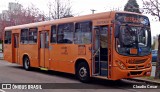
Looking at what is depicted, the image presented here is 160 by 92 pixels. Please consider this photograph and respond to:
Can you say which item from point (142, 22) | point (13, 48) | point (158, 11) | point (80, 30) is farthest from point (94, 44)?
point (13, 48)

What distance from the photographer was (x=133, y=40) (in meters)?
12.2

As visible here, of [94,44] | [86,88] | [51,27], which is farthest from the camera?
[51,27]

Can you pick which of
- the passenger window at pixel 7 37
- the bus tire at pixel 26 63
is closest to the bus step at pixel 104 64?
the bus tire at pixel 26 63

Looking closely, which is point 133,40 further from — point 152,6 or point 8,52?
point 8,52

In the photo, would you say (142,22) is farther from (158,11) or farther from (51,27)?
(51,27)

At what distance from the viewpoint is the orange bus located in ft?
38.7

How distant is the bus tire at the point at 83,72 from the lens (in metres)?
13.0

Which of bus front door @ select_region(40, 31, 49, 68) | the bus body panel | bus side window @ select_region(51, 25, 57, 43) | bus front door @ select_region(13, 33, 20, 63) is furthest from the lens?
the bus body panel

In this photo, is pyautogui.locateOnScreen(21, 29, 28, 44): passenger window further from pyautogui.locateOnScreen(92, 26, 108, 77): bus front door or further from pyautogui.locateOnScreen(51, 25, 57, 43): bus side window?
pyautogui.locateOnScreen(92, 26, 108, 77): bus front door

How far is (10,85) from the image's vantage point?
11.9 metres

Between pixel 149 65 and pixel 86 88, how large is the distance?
3039mm

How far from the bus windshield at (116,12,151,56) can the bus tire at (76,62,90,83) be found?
1970 mm

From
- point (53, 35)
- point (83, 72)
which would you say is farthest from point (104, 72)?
point (53, 35)

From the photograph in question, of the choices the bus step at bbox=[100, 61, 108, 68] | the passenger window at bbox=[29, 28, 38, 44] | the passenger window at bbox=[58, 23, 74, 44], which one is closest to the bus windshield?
the bus step at bbox=[100, 61, 108, 68]
